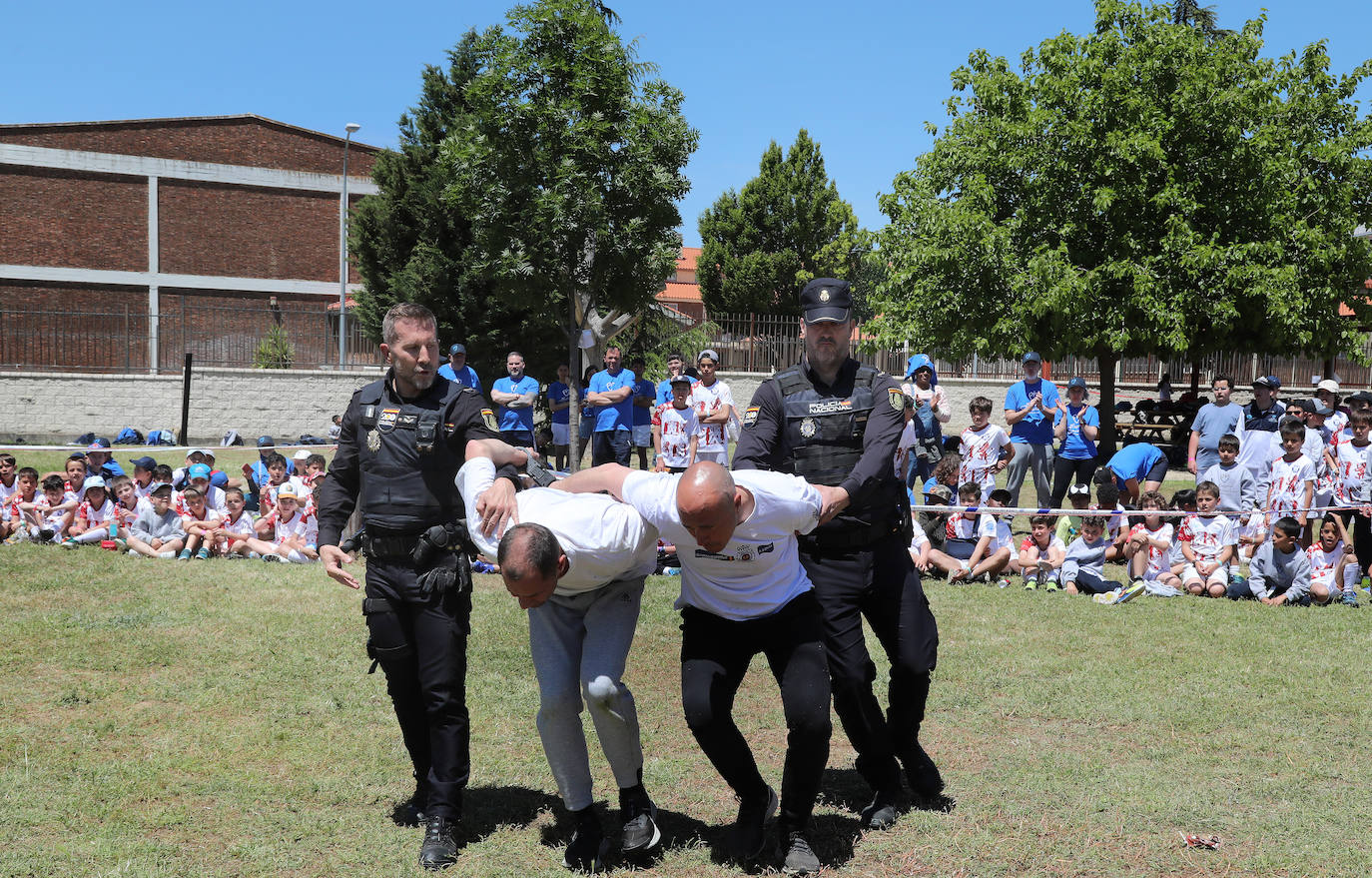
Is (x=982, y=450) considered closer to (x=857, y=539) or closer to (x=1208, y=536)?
(x=1208, y=536)

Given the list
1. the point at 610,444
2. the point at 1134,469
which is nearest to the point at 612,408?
the point at 610,444

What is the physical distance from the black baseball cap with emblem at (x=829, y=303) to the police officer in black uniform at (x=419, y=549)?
4.92 ft

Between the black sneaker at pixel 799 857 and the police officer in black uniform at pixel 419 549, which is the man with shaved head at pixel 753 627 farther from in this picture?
the police officer in black uniform at pixel 419 549

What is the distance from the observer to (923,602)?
189 inches

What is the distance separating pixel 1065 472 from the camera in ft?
41.8

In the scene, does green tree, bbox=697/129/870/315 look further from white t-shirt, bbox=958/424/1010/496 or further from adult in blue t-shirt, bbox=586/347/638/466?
white t-shirt, bbox=958/424/1010/496

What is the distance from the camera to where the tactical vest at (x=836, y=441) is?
464 cm

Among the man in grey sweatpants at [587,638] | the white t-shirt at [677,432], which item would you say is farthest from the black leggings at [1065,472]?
the man in grey sweatpants at [587,638]

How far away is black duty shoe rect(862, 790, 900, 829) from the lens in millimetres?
4555

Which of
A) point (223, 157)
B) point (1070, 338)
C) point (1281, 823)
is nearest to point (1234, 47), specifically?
point (1070, 338)

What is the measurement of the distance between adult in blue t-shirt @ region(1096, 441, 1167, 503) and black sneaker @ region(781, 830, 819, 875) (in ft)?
28.3

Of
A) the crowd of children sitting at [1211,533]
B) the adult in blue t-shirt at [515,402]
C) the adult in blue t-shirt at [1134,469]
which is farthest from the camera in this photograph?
the adult in blue t-shirt at [515,402]

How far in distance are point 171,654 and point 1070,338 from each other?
18.8 m

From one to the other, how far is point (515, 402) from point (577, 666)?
30.8 ft
